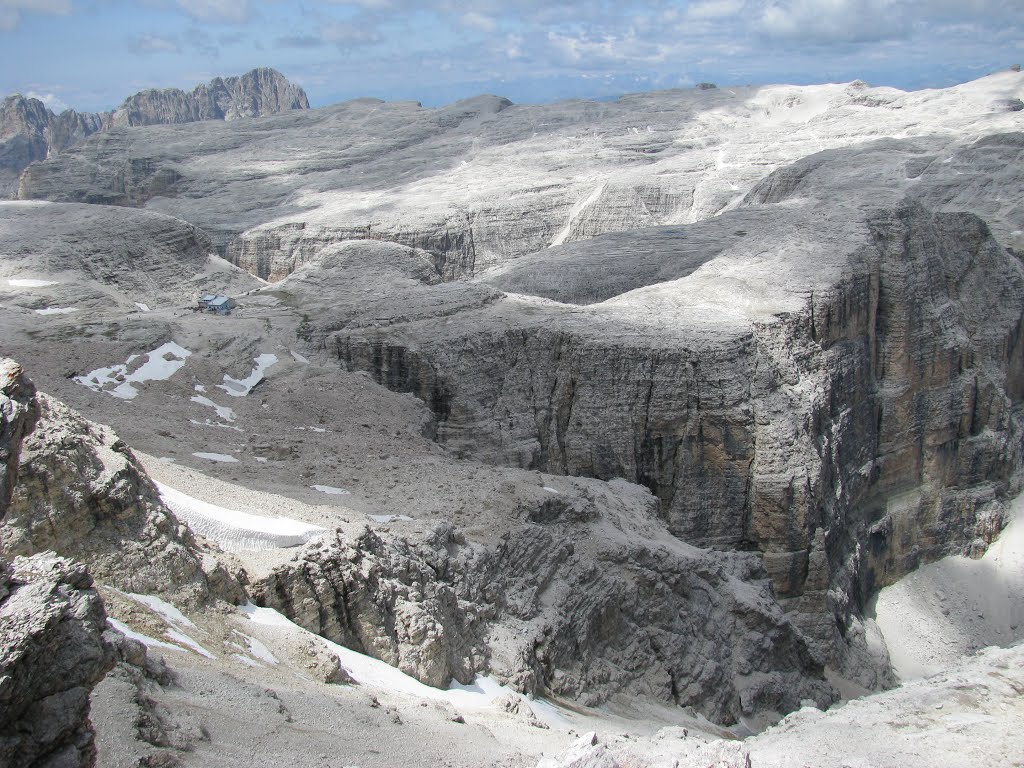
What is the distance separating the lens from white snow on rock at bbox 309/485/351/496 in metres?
25.5

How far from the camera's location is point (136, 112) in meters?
178

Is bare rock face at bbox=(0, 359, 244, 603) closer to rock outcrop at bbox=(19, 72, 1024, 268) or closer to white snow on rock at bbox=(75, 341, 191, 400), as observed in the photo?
white snow on rock at bbox=(75, 341, 191, 400)

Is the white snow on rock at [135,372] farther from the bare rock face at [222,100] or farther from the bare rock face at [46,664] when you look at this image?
the bare rock face at [222,100]

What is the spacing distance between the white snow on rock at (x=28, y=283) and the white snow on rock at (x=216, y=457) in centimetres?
3071

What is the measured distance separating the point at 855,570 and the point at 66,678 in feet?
127

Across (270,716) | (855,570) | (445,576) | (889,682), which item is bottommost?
(889,682)

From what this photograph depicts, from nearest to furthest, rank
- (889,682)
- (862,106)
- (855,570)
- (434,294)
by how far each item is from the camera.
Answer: (889,682) < (855,570) < (434,294) < (862,106)

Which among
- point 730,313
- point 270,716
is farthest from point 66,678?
point 730,313

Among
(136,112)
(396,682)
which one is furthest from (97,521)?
(136,112)

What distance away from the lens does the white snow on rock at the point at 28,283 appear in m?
52.4

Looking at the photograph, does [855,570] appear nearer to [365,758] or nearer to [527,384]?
[527,384]

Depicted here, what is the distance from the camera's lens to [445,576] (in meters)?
22.1

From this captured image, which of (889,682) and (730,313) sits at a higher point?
(730,313)

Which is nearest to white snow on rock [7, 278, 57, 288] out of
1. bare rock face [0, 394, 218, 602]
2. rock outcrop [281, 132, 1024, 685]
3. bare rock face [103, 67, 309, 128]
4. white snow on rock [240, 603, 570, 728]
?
rock outcrop [281, 132, 1024, 685]
